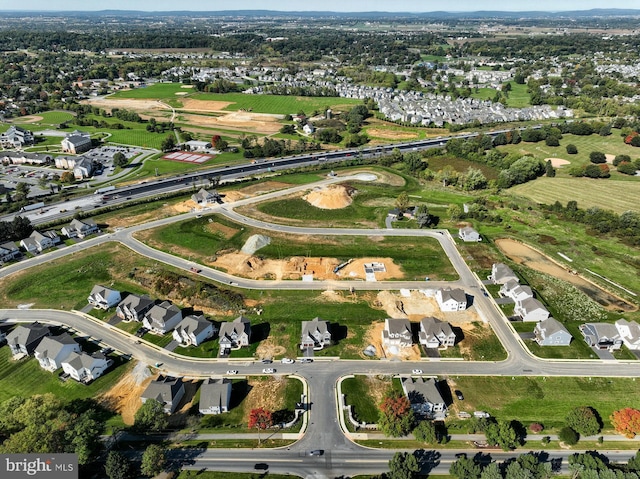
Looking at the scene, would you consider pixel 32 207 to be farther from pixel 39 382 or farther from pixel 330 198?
pixel 330 198

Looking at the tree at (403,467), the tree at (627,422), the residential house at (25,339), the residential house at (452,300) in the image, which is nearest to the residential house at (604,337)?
the tree at (627,422)

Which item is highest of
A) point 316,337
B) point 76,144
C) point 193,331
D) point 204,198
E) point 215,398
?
point 76,144

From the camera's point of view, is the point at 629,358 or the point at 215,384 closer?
the point at 215,384

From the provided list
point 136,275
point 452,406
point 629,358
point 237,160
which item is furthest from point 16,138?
point 629,358

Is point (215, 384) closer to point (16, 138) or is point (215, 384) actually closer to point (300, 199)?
point (300, 199)

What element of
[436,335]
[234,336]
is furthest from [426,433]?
[234,336]

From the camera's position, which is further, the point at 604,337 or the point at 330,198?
the point at 330,198

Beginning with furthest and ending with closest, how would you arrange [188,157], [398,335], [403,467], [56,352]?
[188,157]
[398,335]
[56,352]
[403,467]
